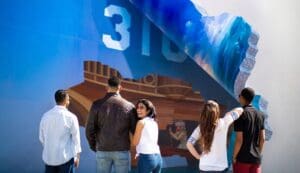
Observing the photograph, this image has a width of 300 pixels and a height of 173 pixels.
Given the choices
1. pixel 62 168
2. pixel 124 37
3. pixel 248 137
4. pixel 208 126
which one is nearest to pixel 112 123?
pixel 62 168

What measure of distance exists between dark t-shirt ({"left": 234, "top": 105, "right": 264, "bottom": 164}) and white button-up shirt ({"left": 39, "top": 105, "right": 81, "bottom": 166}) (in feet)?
5.87

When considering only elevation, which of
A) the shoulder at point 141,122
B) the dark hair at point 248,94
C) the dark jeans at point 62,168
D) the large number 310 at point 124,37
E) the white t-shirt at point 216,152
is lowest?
the dark jeans at point 62,168

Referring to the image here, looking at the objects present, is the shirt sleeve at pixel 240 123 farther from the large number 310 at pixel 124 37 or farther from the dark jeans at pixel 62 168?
the large number 310 at pixel 124 37

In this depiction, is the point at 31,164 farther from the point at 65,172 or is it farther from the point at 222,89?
the point at 222,89

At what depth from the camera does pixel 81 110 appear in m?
6.88

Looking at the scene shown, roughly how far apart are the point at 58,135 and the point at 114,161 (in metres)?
0.68

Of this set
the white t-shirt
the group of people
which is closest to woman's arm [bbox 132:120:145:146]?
the group of people

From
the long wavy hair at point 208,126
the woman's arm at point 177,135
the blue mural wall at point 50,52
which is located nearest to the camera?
the long wavy hair at point 208,126

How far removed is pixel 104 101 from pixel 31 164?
1487mm

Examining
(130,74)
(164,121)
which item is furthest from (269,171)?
(130,74)

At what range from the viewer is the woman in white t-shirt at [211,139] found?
5223 mm

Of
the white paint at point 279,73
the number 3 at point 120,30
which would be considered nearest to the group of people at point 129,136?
the number 3 at point 120,30

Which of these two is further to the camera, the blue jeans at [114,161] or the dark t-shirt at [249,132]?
the dark t-shirt at [249,132]

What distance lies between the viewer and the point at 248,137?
5.74 metres
